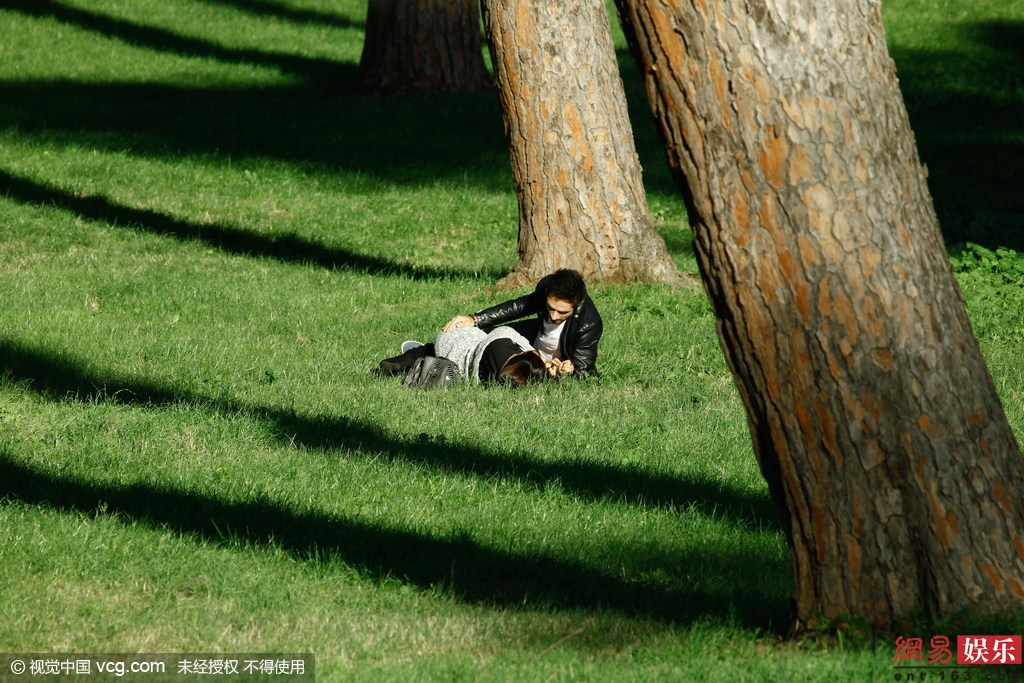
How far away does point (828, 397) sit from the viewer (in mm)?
4000

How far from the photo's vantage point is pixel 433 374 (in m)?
8.53

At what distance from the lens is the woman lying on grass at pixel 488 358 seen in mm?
8547

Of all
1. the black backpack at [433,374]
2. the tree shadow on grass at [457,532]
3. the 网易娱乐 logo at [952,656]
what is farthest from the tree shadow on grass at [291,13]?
the 网易娱乐 logo at [952,656]

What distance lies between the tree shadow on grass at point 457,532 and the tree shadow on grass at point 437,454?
11 mm

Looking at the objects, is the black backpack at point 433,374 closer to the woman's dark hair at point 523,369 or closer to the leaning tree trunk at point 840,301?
the woman's dark hair at point 523,369

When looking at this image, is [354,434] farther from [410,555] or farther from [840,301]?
[840,301]

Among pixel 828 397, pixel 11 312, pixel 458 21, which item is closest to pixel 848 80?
pixel 828 397

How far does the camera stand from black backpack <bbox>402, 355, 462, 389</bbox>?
850cm

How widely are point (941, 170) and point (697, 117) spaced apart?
1487 cm

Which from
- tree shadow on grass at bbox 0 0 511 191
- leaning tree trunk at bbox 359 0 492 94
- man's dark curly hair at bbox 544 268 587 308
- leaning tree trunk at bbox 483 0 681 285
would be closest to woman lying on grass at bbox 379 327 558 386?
man's dark curly hair at bbox 544 268 587 308

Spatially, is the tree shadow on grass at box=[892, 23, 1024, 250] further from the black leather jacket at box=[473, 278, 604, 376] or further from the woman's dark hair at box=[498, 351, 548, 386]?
the woman's dark hair at box=[498, 351, 548, 386]

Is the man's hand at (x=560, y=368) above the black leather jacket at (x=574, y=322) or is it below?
below

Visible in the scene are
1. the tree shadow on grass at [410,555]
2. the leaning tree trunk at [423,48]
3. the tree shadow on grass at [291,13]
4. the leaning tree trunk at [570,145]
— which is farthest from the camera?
the tree shadow on grass at [291,13]

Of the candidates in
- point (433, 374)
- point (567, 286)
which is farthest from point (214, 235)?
point (567, 286)
